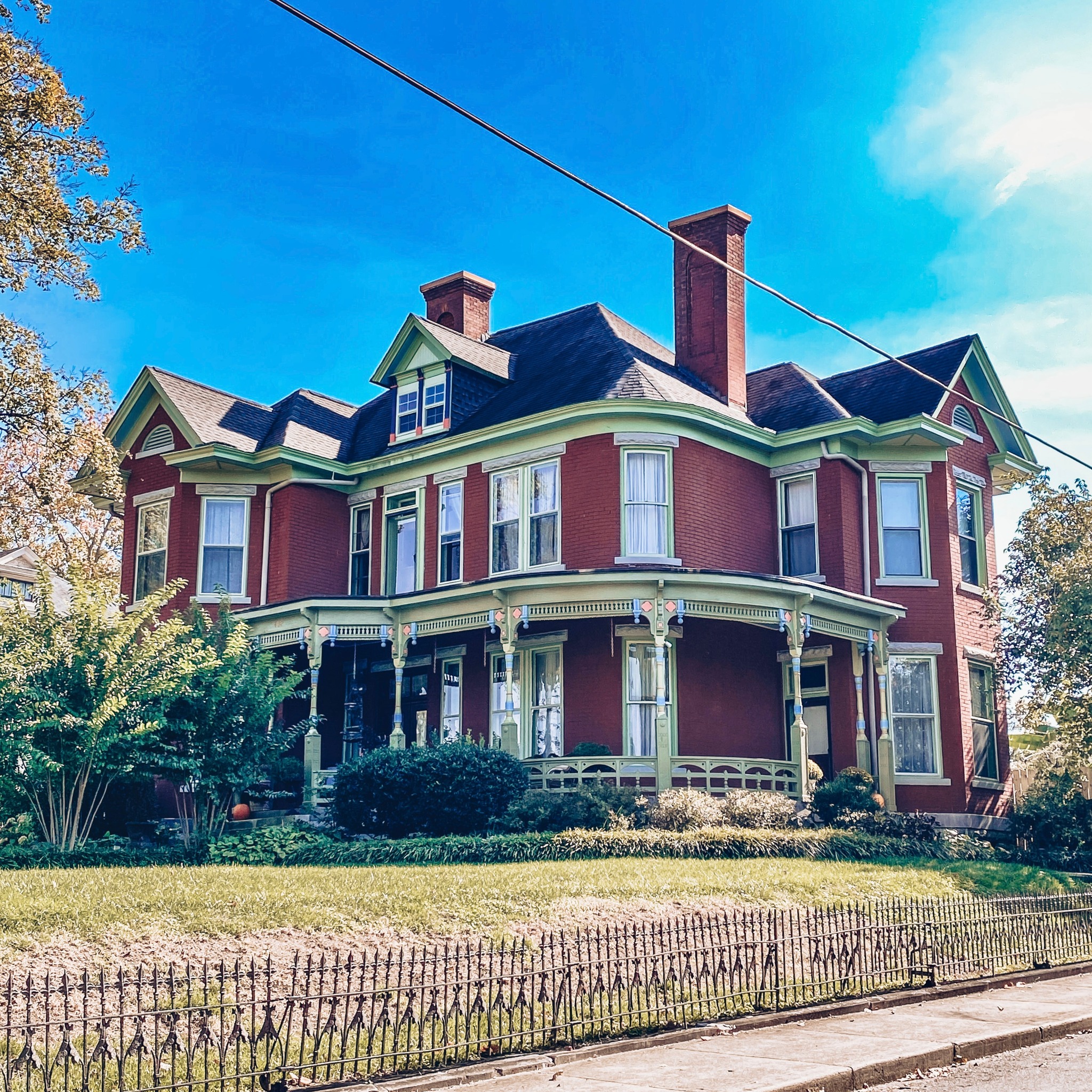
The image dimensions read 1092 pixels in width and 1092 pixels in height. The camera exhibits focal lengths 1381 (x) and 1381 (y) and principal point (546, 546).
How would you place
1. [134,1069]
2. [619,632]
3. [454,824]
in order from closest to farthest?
[134,1069], [454,824], [619,632]

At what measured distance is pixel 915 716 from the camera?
25594 millimetres

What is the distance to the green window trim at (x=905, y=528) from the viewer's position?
26188 millimetres

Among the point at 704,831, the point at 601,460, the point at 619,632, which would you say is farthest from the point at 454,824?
the point at 601,460

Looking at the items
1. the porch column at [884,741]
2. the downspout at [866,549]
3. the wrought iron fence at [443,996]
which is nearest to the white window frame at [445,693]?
the downspout at [866,549]

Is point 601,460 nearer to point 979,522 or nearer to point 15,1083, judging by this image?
point 979,522

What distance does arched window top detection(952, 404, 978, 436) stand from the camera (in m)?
27.8

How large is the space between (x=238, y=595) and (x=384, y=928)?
673 inches

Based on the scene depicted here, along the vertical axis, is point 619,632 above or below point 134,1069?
above

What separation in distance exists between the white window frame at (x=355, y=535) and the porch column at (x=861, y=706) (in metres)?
10.0

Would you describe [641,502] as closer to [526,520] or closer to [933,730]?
[526,520]

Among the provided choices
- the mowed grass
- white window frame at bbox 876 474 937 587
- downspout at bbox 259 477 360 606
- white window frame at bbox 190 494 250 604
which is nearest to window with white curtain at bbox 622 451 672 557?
white window frame at bbox 876 474 937 587

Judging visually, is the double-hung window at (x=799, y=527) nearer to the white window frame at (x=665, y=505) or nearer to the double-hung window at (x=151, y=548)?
the white window frame at (x=665, y=505)

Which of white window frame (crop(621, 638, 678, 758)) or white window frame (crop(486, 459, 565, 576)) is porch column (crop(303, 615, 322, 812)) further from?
white window frame (crop(621, 638, 678, 758))

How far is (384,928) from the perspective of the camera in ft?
41.0
